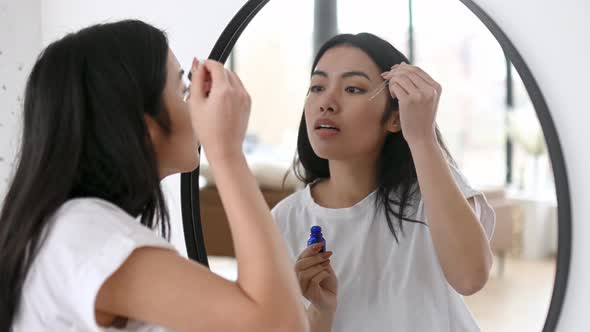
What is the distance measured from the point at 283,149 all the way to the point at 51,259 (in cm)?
37

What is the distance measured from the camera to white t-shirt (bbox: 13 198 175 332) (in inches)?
25.1

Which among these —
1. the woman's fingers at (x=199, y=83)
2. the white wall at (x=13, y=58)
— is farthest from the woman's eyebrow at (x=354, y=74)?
the white wall at (x=13, y=58)

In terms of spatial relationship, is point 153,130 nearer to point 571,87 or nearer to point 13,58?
point 571,87

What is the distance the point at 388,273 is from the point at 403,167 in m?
0.14

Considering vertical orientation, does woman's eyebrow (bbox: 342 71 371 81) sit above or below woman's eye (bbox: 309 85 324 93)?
above

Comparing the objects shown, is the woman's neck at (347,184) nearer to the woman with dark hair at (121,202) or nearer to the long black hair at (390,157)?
the long black hair at (390,157)

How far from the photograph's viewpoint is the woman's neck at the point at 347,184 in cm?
90

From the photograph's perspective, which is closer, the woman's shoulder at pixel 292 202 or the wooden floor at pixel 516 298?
the wooden floor at pixel 516 298

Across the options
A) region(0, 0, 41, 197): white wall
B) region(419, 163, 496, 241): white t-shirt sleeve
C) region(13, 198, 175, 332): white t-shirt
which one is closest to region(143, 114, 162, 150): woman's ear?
region(13, 198, 175, 332): white t-shirt

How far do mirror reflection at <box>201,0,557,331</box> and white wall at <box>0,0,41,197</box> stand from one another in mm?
615

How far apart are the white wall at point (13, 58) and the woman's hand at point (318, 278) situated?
73cm

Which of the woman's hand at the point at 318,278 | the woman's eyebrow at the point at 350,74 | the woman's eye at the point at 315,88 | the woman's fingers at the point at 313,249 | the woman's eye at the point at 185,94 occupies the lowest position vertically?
the woman's hand at the point at 318,278

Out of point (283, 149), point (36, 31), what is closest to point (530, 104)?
point (283, 149)

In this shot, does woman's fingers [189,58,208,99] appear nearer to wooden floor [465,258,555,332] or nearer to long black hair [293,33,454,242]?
Result: long black hair [293,33,454,242]
